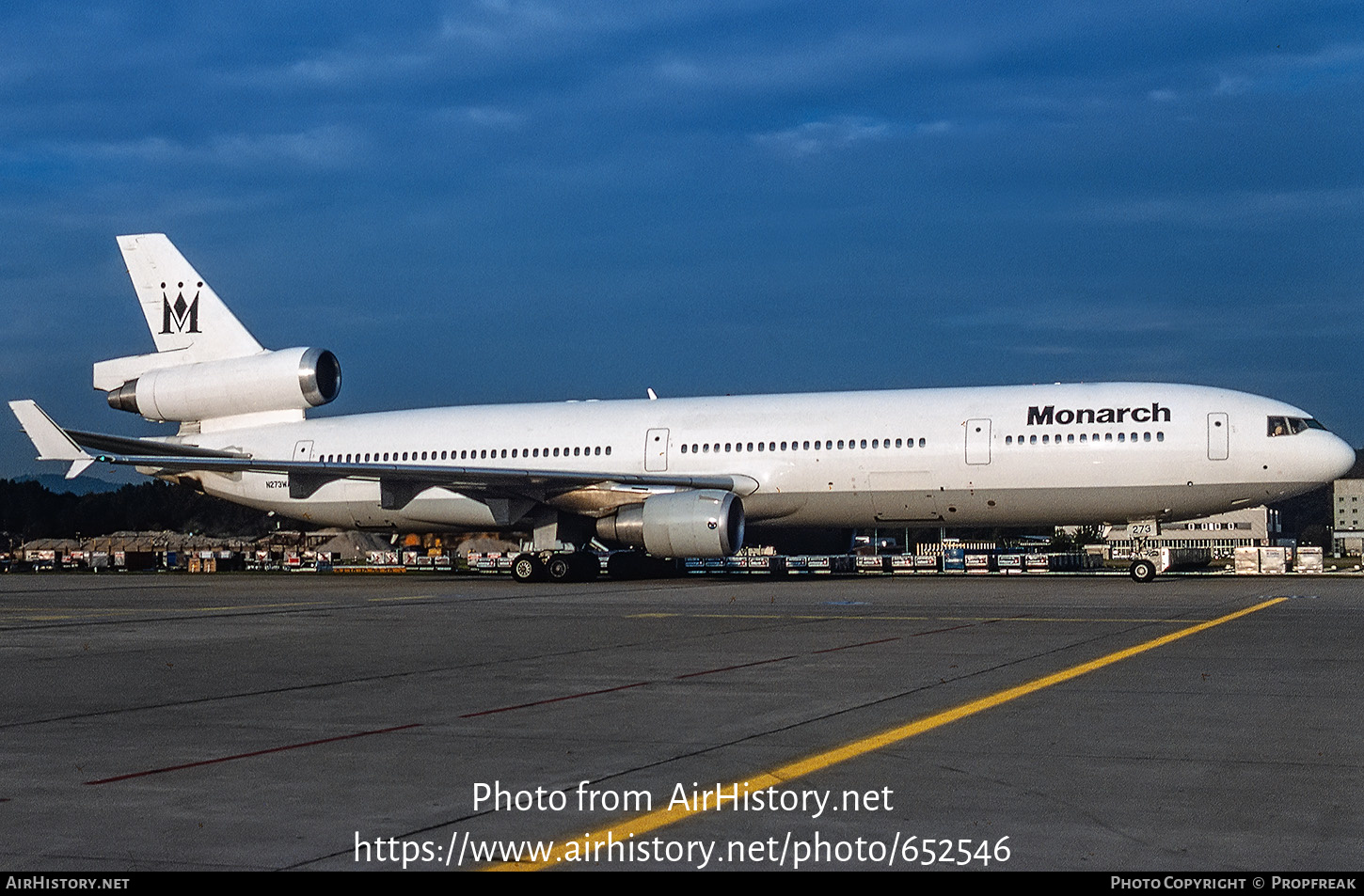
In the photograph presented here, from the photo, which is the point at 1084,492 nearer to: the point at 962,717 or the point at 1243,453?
the point at 1243,453

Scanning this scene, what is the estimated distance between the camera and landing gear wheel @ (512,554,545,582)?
97.6 ft

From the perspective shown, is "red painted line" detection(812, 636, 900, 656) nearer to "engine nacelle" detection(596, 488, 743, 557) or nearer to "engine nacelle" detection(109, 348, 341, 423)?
"engine nacelle" detection(596, 488, 743, 557)

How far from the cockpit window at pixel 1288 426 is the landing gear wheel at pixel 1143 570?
3.45 metres

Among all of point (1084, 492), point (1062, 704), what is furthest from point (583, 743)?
point (1084, 492)

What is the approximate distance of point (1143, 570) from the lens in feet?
87.0

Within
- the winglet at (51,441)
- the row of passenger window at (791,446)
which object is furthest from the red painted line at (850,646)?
the winglet at (51,441)

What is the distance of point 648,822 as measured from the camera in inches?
214

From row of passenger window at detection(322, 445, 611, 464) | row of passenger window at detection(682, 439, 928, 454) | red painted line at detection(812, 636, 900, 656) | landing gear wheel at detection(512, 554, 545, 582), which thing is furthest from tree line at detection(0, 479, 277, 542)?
red painted line at detection(812, 636, 900, 656)

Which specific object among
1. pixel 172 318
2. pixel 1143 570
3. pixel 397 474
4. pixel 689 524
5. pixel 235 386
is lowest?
pixel 1143 570

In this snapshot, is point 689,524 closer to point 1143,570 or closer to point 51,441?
point 1143,570

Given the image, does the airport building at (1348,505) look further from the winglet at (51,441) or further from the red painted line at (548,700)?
the red painted line at (548,700)

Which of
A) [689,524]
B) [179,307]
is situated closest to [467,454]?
[689,524]

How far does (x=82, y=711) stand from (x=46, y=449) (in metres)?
22.7

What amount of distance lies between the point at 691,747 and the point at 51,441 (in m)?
25.7
